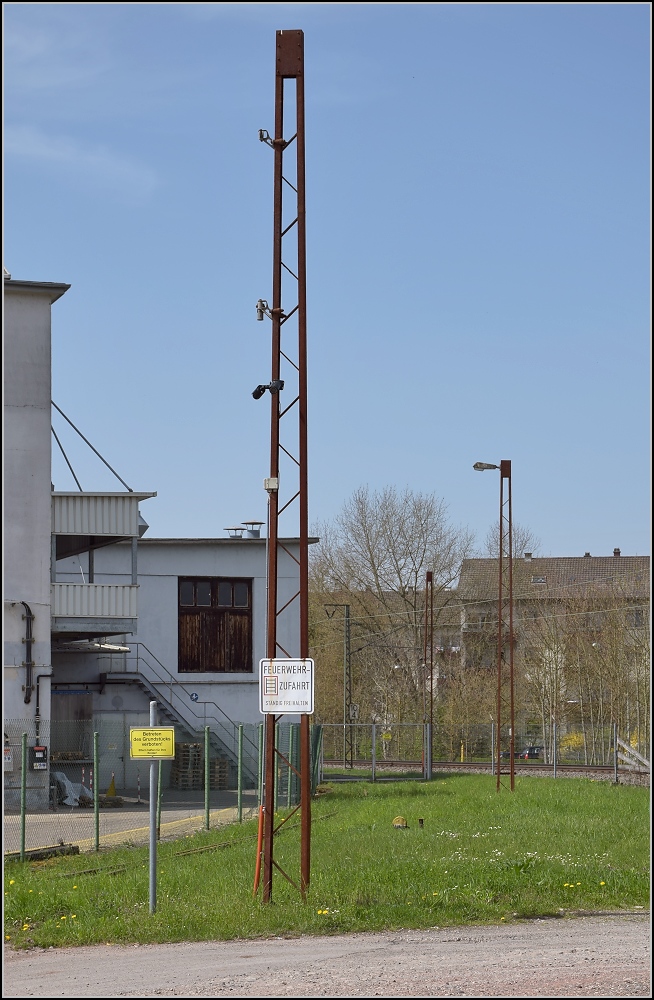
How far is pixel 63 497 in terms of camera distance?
3347 centimetres

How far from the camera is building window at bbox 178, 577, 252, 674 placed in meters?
44.8

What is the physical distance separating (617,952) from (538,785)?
25390mm

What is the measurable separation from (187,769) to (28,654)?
994 centimetres

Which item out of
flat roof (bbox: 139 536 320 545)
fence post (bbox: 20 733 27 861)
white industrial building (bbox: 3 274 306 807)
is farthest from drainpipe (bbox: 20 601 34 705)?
flat roof (bbox: 139 536 320 545)

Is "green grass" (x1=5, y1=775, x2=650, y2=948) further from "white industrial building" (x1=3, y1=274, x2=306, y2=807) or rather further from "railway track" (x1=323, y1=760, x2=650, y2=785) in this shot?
"railway track" (x1=323, y1=760, x2=650, y2=785)

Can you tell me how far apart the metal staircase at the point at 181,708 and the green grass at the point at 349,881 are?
16282 mm

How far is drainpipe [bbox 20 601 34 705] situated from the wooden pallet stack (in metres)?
8.84

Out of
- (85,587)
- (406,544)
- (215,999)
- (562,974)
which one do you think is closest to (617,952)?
(562,974)

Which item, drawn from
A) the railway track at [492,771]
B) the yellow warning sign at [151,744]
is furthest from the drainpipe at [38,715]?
the yellow warning sign at [151,744]

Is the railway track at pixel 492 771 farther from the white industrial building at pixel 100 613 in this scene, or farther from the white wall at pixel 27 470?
the white wall at pixel 27 470

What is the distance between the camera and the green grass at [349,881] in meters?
12.7

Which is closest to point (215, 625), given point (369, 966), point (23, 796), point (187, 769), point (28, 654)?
point (187, 769)

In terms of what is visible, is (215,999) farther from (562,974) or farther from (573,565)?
(573,565)

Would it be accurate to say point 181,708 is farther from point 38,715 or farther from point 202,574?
point 38,715
